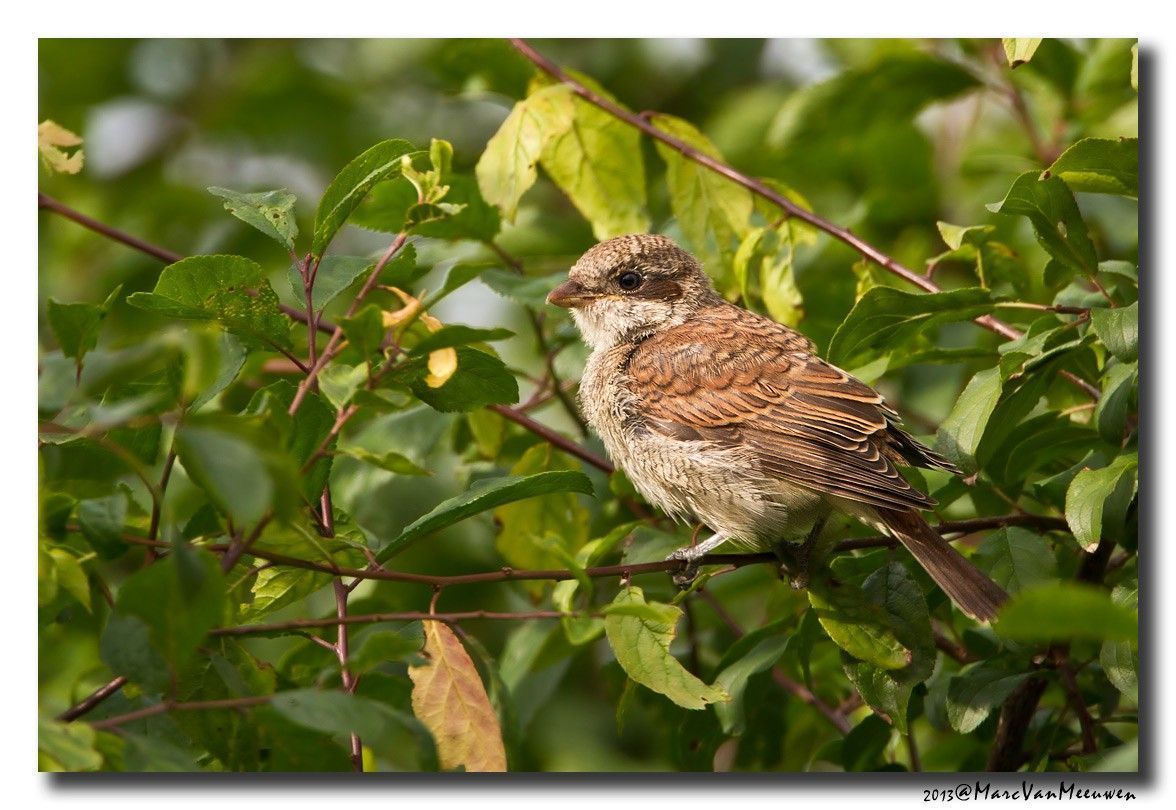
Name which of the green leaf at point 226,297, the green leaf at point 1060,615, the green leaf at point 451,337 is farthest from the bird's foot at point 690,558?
the green leaf at point 1060,615

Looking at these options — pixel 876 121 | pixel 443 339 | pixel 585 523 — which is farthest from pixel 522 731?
pixel 876 121

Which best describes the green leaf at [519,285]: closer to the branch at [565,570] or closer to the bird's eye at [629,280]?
the bird's eye at [629,280]

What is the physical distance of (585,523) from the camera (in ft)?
11.9

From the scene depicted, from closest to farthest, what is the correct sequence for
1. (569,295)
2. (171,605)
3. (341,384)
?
1. (171,605)
2. (341,384)
3. (569,295)

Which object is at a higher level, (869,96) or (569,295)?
(869,96)

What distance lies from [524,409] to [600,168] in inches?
29.2

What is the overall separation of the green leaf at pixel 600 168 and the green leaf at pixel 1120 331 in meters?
1.24

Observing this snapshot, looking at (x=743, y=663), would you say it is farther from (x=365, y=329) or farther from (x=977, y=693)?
(x=365, y=329)

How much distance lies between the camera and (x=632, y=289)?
12.6ft

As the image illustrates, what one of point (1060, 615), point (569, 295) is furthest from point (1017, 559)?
point (569, 295)

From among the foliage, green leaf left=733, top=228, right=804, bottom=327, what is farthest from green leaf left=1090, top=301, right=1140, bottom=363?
green leaf left=733, top=228, right=804, bottom=327

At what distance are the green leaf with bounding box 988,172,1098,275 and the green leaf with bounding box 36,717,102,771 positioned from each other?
6.60 ft

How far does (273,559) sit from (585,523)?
4.31 ft

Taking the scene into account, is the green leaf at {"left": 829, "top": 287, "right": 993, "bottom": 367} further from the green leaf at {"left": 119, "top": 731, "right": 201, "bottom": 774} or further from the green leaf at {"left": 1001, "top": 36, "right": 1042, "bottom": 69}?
the green leaf at {"left": 119, "top": 731, "right": 201, "bottom": 774}
